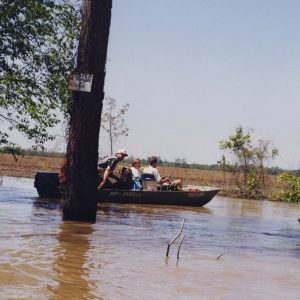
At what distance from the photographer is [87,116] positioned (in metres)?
8.18

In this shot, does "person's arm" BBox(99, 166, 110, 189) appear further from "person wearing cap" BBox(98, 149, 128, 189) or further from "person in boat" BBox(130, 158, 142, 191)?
"person in boat" BBox(130, 158, 142, 191)

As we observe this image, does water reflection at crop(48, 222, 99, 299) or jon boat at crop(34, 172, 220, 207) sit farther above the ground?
jon boat at crop(34, 172, 220, 207)

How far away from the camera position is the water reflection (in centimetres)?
393

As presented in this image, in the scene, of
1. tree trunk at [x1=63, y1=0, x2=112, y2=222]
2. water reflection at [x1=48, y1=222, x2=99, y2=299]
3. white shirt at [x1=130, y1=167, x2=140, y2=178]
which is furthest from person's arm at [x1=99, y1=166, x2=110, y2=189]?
water reflection at [x1=48, y1=222, x2=99, y2=299]

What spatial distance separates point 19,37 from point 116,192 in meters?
5.58

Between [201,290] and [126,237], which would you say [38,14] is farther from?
[201,290]

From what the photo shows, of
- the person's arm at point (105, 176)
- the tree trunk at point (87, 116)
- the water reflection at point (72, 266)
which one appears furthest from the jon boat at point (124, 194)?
the water reflection at point (72, 266)

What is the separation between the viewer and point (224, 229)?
1031 cm

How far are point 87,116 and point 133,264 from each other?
11.5 feet

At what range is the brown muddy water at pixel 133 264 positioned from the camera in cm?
Result: 414

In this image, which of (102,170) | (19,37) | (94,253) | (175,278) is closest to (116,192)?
(102,170)

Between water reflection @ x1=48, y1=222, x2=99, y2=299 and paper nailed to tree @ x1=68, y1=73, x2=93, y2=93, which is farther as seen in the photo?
paper nailed to tree @ x1=68, y1=73, x2=93, y2=93

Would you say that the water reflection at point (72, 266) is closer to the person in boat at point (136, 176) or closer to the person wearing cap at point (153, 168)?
the person in boat at point (136, 176)

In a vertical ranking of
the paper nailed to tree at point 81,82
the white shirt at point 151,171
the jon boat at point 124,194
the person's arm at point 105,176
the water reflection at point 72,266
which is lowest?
the water reflection at point 72,266
